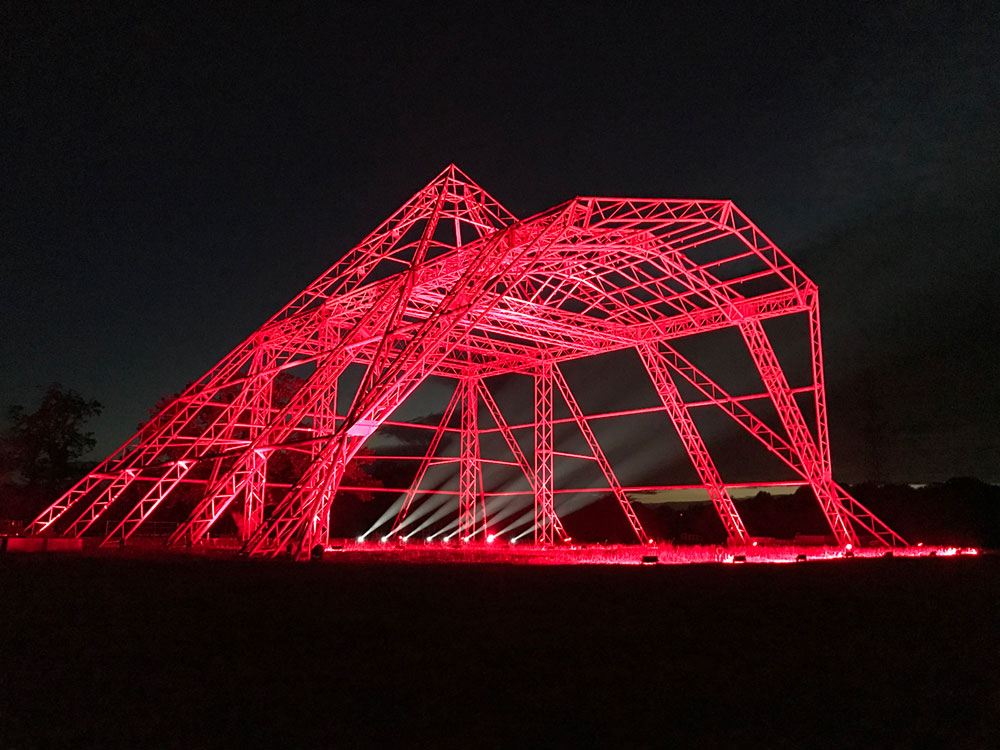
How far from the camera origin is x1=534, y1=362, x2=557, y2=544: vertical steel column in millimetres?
27641

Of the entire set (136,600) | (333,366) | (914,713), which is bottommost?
(914,713)

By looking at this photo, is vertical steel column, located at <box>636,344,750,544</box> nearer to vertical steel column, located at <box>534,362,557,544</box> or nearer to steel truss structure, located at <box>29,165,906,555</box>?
steel truss structure, located at <box>29,165,906,555</box>

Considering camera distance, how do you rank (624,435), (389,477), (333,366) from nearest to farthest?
(333,366) → (624,435) → (389,477)

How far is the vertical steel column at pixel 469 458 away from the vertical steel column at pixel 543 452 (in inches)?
95.7

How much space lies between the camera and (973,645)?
6.80 meters

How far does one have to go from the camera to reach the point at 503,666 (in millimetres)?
5668

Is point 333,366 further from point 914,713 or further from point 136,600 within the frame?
point 914,713

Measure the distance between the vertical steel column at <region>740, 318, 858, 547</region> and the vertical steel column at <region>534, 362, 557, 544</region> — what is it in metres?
8.32

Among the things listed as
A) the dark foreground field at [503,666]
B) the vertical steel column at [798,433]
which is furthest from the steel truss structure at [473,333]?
the dark foreground field at [503,666]

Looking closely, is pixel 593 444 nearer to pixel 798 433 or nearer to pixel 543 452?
pixel 543 452

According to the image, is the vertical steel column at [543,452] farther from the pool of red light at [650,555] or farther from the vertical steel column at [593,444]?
the pool of red light at [650,555]

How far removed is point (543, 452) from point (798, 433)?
9532 millimetres

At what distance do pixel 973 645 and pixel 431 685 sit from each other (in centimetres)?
505

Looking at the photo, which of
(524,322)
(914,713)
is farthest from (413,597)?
(524,322)
